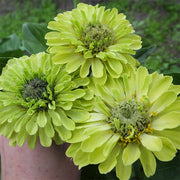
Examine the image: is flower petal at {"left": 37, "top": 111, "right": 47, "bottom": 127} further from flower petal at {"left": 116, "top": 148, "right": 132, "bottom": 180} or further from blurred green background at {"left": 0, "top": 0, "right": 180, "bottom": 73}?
blurred green background at {"left": 0, "top": 0, "right": 180, "bottom": 73}

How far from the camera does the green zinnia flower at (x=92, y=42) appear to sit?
45 centimetres

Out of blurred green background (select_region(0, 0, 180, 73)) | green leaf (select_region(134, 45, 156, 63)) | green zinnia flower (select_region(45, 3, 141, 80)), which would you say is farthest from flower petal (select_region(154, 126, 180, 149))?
blurred green background (select_region(0, 0, 180, 73))

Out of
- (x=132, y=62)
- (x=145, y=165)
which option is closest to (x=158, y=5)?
(x=132, y=62)

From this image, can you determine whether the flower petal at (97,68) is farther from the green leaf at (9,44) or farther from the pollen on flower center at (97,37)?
the green leaf at (9,44)

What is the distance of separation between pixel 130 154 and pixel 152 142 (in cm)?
4

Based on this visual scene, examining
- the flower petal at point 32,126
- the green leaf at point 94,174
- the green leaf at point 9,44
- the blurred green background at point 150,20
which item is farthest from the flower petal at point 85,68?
the blurred green background at point 150,20

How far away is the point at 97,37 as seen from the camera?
1.60 feet

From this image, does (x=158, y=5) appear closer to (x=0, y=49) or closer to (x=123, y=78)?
(x=0, y=49)

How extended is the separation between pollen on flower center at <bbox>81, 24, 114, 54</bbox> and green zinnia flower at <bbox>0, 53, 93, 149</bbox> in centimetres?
6

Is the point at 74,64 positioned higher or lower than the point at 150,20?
higher

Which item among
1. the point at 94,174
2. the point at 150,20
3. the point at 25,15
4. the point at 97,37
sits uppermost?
the point at 97,37

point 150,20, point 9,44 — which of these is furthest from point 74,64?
point 150,20

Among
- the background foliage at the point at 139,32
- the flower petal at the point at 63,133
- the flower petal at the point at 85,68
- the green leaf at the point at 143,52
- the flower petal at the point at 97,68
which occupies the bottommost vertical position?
the background foliage at the point at 139,32

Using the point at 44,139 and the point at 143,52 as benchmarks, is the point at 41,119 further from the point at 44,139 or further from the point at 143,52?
the point at 143,52
